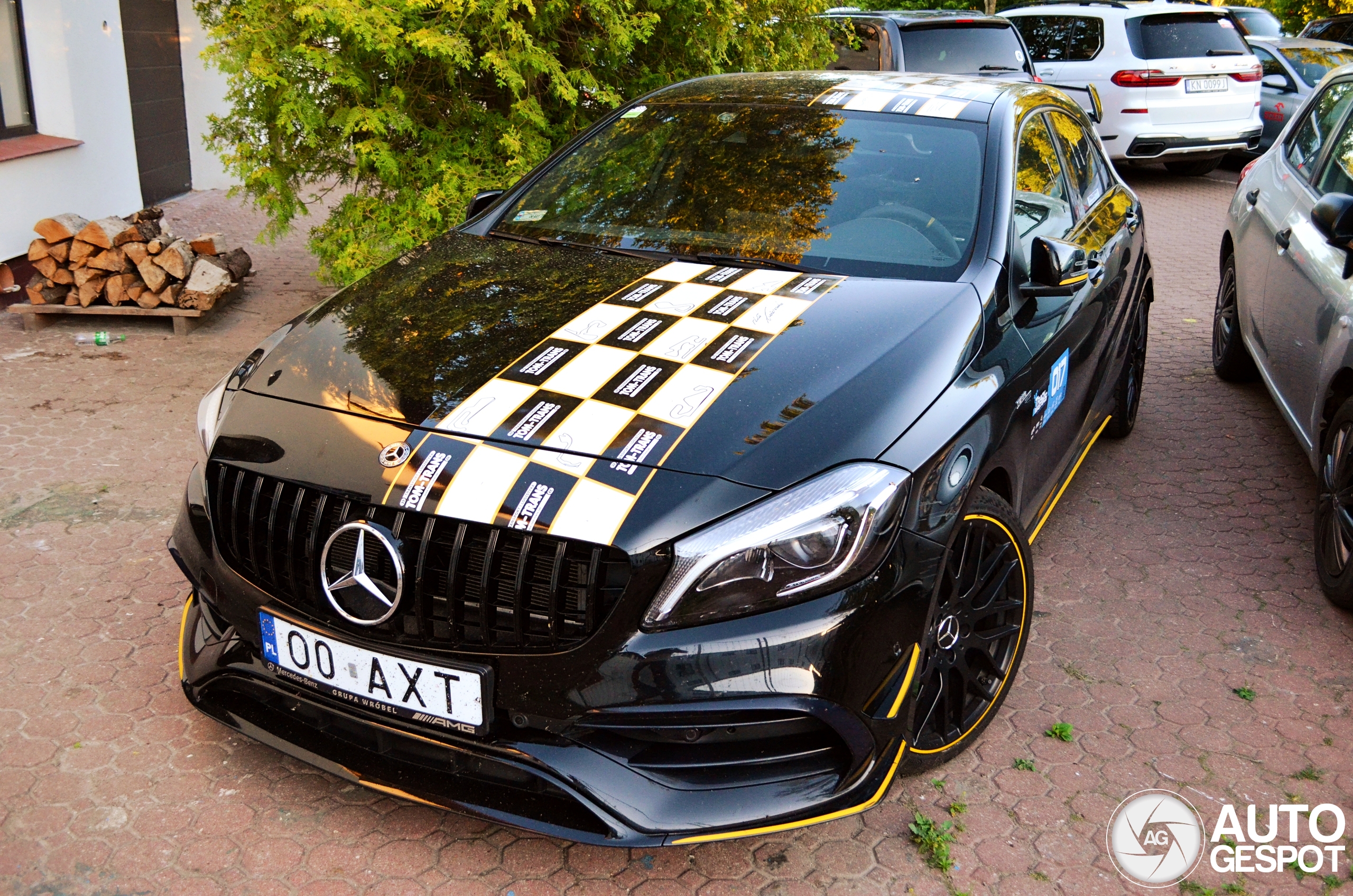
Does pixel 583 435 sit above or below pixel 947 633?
above

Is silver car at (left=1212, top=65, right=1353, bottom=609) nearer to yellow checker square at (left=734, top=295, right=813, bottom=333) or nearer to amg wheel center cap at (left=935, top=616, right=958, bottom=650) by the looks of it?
amg wheel center cap at (left=935, top=616, right=958, bottom=650)

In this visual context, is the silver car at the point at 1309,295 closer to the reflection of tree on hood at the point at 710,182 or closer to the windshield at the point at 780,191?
the windshield at the point at 780,191

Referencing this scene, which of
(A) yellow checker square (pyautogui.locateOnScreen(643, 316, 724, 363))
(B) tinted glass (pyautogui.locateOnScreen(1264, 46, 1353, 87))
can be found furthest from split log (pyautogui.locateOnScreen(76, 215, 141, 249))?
(B) tinted glass (pyautogui.locateOnScreen(1264, 46, 1353, 87))

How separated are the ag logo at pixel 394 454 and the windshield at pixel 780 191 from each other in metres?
1.26

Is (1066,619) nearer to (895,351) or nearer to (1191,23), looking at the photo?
(895,351)

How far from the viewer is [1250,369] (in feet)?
19.5

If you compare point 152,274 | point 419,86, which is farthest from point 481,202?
point 152,274

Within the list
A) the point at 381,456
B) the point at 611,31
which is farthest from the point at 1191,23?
the point at 381,456

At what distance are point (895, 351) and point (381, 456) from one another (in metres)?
1.23

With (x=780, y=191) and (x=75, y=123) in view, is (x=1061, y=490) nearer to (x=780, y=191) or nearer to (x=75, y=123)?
(x=780, y=191)

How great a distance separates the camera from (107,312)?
6.60 meters

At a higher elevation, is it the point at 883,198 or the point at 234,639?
the point at 883,198

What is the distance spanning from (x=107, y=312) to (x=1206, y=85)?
10.4m

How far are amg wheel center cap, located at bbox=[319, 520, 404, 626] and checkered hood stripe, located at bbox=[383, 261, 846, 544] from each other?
3.7 inches
